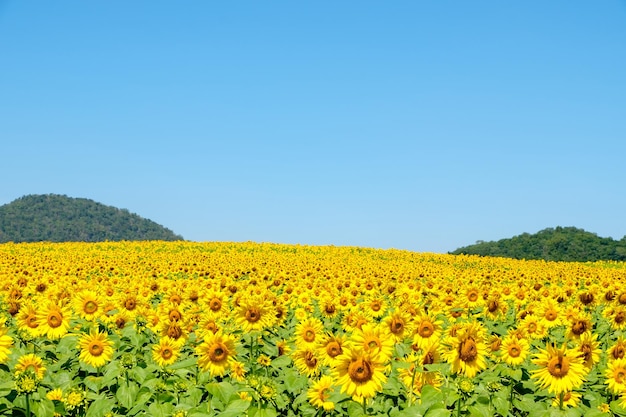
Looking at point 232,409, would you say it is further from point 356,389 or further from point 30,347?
point 30,347

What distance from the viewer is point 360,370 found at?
5.11 meters

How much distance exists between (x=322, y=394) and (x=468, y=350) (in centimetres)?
157

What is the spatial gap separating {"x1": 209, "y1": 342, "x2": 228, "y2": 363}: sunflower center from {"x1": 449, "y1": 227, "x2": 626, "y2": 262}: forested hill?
6154 cm

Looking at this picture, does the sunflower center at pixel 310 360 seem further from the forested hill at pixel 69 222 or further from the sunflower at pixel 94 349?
the forested hill at pixel 69 222

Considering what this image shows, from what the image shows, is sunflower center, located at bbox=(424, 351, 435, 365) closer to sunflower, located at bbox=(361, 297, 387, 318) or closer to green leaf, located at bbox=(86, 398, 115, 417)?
green leaf, located at bbox=(86, 398, 115, 417)

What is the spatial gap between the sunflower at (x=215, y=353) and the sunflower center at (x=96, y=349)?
5.51ft

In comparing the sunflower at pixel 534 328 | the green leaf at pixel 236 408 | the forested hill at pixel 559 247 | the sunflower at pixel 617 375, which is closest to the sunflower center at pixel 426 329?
the sunflower at pixel 617 375

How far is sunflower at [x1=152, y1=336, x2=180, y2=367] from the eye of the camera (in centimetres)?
717

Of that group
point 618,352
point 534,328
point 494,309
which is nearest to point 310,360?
point 618,352

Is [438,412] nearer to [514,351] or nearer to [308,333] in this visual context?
[308,333]

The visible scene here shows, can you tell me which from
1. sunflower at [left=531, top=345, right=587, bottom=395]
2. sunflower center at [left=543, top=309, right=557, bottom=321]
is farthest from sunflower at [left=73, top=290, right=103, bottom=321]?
sunflower center at [left=543, top=309, right=557, bottom=321]

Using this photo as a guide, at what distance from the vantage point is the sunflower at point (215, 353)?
21.3 ft

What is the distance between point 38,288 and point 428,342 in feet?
29.8

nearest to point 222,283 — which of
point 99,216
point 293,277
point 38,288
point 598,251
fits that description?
point 38,288
